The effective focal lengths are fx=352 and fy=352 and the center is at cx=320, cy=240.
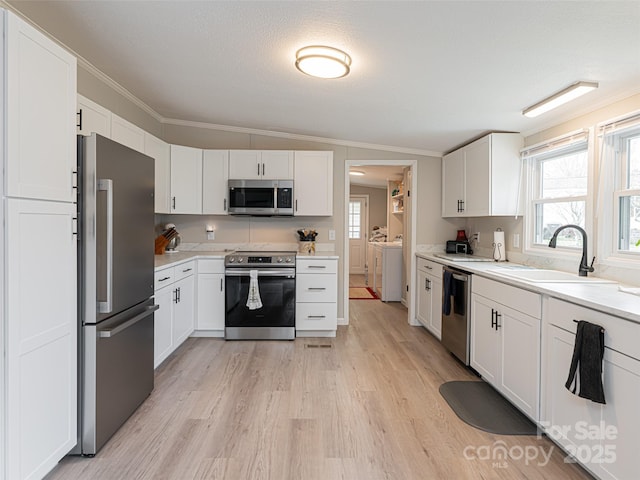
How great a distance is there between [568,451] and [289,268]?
263 cm

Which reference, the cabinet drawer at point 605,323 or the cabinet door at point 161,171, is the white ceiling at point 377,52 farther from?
the cabinet drawer at point 605,323

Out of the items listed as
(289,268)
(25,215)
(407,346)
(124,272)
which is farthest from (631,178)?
(25,215)

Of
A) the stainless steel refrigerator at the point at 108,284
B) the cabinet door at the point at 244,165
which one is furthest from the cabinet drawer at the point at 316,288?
the stainless steel refrigerator at the point at 108,284

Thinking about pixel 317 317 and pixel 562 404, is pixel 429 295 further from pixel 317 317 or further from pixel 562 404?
pixel 562 404

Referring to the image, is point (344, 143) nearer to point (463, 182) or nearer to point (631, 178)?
point (463, 182)

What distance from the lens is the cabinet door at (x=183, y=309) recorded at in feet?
10.7

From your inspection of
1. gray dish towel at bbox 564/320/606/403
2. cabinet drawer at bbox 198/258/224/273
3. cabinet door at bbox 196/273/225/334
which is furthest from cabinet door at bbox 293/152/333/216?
gray dish towel at bbox 564/320/606/403

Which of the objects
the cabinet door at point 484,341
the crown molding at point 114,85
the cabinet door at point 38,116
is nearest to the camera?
the cabinet door at point 38,116

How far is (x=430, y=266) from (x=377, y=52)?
2474 mm

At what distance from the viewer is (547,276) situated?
105 inches

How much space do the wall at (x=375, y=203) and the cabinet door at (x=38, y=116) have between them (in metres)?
7.46

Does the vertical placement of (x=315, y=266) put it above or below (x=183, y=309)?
above

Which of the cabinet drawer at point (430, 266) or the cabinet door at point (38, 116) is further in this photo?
the cabinet drawer at point (430, 266)

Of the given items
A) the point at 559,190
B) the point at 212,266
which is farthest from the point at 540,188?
the point at 212,266
